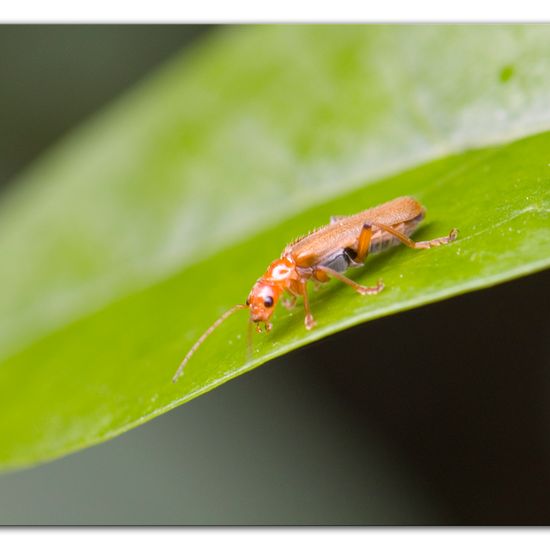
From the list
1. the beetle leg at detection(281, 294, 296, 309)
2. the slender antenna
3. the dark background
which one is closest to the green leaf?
the slender antenna

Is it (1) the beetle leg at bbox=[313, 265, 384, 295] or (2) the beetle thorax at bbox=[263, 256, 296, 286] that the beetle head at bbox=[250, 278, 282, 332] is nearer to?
(2) the beetle thorax at bbox=[263, 256, 296, 286]

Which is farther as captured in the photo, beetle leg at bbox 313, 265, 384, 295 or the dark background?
the dark background

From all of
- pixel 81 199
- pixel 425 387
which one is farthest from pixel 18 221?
pixel 425 387

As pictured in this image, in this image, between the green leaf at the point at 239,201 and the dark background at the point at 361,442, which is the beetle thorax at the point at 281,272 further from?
the dark background at the point at 361,442

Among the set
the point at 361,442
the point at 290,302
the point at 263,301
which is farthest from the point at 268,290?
the point at 361,442

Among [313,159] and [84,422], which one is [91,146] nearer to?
[313,159]

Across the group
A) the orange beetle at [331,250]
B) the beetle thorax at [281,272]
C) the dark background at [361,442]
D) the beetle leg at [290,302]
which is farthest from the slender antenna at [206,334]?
the dark background at [361,442]
